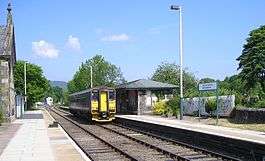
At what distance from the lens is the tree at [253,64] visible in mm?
56719

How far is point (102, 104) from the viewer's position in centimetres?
3984

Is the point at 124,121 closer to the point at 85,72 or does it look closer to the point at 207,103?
the point at 207,103

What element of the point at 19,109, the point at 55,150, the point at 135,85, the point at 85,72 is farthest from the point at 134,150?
the point at 85,72

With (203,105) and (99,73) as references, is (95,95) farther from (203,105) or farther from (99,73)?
(99,73)

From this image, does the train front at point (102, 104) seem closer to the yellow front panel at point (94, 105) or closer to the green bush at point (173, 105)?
the yellow front panel at point (94, 105)

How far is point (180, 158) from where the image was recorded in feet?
54.4

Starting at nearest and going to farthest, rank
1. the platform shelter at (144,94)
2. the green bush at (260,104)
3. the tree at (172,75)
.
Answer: the green bush at (260,104), the platform shelter at (144,94), the tree at (172,75)

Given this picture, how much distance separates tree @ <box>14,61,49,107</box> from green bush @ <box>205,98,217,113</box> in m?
66.7

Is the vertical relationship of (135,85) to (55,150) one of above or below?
above

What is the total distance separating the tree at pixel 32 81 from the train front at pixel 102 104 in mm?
61396

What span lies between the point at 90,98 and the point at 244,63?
2501 cm

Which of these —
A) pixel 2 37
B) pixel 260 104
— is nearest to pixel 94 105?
pixel 2 37

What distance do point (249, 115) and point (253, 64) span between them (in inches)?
1122

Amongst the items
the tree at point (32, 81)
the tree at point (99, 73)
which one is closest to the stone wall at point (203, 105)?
the tree at point (99, 73)
